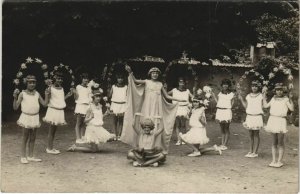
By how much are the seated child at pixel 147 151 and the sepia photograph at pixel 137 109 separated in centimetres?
2

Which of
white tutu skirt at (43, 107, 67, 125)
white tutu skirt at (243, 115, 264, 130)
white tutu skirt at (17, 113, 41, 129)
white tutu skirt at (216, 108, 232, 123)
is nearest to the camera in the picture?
white tutu skirt at (17, 113, 41, 129)

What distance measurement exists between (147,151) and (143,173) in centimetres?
69

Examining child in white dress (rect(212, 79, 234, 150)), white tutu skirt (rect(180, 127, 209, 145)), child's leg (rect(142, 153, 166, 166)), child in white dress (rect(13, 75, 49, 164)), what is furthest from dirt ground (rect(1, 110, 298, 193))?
child in white dress (rect(13, 75, 49, 164))

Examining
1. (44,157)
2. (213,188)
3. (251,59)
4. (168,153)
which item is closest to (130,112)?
(168,153)

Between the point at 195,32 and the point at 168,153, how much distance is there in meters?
3.31

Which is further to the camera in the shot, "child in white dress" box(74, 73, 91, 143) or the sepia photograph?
"child in white dress" box(74, 73, 91, 143)

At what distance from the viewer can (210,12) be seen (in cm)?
1089

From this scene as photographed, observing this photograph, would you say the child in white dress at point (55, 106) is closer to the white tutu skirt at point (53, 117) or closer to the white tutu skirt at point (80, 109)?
the white tutu skirt at point (53, 117)

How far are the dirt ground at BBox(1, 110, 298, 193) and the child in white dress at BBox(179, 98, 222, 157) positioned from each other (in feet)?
0.74

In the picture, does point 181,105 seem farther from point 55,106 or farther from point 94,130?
point 55,106

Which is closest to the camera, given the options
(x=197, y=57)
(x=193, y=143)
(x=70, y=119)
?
(x=193, y=143)

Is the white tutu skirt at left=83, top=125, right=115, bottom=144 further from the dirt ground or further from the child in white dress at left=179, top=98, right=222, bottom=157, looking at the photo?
the child in white dress at left=179, top=98, right=222, bottom=157

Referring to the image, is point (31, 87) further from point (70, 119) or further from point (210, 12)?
point (70, 119)

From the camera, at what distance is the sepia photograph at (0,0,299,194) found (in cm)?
796
